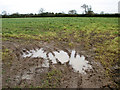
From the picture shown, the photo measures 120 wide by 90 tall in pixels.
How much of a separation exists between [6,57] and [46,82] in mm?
2681

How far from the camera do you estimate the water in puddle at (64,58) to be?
5.09 metres

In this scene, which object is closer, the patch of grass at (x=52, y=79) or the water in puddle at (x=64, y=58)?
the patch of grass at (x=52, y=79)

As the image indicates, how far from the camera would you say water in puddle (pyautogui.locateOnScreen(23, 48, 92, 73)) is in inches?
200

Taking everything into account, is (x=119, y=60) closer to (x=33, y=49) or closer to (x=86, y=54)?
(x=86, y=54)

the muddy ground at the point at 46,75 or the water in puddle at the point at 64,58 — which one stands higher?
the water in puddle at the point at 64,58

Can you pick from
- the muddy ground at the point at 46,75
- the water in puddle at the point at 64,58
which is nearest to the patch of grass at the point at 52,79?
the muddy ground at the point at 46,75

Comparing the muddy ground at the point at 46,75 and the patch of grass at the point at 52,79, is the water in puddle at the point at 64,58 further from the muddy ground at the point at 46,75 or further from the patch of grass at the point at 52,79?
the patch of grass at the point at 52,79

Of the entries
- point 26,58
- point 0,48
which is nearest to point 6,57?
point 26,58

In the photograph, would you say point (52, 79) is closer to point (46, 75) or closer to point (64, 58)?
point (46, 75)

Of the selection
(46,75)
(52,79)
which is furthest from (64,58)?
(52,79)

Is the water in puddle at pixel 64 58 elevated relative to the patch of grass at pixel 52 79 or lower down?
elevated

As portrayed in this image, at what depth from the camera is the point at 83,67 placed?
5.05 m

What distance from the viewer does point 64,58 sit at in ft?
19.3

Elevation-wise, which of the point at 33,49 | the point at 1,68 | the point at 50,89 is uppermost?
the point at 33,49
